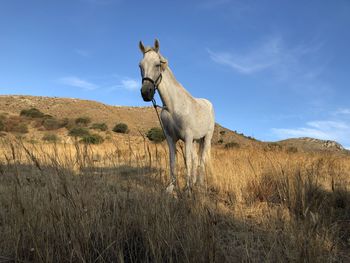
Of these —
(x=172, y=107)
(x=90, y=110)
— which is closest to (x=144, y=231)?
(x=172, y=107)

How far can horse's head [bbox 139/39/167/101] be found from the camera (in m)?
6.14

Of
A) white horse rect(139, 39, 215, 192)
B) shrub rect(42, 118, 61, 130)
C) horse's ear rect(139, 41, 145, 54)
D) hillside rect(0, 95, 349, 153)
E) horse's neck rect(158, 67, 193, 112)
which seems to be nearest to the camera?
white horse rect(139, 39, 215, 192)

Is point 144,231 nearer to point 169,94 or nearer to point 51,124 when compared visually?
point 169,94

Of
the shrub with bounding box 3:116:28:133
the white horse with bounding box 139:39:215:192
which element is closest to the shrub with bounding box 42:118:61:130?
the shrub with bounding box 3:116:28:133

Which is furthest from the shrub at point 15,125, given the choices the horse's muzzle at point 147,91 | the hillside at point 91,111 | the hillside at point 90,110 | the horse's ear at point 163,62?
the horse's muzzle at point 147,91

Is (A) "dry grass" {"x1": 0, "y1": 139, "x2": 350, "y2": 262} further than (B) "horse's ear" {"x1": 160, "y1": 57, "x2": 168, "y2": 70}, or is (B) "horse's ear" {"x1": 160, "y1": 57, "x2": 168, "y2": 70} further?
(B) "horse's ear" {"x1": 160, "y1": 57, "x2": 168, "y2": 70}

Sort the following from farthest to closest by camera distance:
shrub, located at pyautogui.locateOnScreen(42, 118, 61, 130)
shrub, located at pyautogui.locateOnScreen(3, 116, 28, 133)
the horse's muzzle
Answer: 1. shrub, located at pyautogui.locateOnScreen(42, 118, 61, 130)
2. shrub, located at pyautogui.locateOnScreen(3, 116, 28, 133)
3. the horse's muzzle

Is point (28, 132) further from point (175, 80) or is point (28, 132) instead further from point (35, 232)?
point (35, 232)

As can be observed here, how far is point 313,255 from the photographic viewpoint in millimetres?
2895

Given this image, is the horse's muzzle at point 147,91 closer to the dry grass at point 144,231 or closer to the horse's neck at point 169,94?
the horse's neck at point 169,94

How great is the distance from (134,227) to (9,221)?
4.75ft

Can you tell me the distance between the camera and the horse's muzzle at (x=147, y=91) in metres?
6.08

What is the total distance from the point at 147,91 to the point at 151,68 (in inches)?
18.6

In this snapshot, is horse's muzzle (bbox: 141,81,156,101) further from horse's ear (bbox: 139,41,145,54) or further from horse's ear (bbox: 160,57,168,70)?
horse's ear (bbox: 139,41,145,54)
